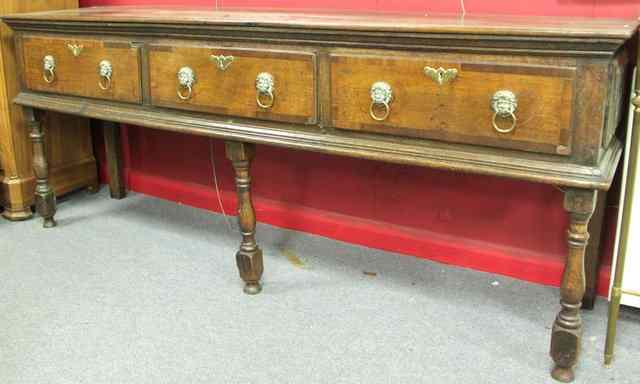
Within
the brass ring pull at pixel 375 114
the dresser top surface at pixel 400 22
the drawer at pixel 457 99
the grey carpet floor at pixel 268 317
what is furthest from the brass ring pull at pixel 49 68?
the brass ring pull at pixel 375 114

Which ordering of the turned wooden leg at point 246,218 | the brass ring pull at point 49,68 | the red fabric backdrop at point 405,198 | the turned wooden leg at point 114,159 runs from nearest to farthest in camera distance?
the turned wooden leg at point 246,218, the red fabric backdrop at point 405,198, the brass ring pull at point 49,68, the turned wooden leg at point 114,159

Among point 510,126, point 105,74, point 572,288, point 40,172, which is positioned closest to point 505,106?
point 510,126

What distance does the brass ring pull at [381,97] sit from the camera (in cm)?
183

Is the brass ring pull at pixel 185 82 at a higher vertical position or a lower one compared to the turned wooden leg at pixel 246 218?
higher

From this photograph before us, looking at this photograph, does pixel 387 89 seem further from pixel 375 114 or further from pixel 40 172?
pixel 40 172

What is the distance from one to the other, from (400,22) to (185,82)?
734mm

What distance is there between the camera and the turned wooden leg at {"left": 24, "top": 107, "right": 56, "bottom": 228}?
282cm

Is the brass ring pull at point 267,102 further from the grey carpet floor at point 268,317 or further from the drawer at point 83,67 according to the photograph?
the grey carpet floor at point 268,317

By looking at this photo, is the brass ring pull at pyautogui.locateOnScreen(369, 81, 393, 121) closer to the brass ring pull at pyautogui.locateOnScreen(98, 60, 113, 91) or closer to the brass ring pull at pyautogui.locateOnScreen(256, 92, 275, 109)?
the brass ring pull at pyautogui.locateOnScreen(256, 92, 275, 109)

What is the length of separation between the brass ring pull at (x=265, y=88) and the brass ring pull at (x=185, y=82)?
0.26m

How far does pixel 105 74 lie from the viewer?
242 cm

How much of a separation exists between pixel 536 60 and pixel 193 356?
47.2 inches

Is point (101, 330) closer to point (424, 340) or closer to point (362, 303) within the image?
point (362, 303)

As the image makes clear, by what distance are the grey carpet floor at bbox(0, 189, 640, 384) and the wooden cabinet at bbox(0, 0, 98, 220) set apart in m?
0.28
